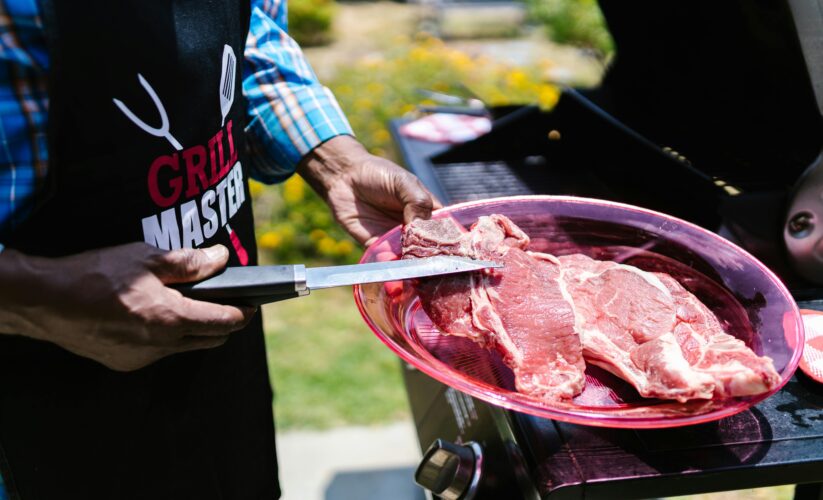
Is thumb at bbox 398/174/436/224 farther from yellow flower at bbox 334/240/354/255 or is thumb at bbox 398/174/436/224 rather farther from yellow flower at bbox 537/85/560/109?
yellow flower at bbox 537/85/560/109

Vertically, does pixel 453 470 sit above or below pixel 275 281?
below

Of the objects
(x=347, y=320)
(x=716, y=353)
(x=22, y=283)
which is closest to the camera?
(x=22, y=283)

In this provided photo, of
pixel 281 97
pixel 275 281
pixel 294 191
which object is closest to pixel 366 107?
pixel 294 191

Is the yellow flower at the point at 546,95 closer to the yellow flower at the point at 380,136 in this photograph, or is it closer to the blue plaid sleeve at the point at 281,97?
the yellow flower at the point at 380,136

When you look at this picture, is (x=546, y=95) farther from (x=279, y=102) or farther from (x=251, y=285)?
(x=251, y=285)

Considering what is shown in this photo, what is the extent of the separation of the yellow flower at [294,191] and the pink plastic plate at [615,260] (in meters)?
3.13

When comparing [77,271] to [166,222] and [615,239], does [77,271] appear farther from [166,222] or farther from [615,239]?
[615,239]

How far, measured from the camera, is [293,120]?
1.90 meters

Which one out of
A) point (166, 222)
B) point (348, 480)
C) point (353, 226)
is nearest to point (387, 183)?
point (353, 226)

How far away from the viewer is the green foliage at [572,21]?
875cm

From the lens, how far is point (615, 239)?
1.60 meters

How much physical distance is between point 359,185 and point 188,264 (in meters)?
0.69

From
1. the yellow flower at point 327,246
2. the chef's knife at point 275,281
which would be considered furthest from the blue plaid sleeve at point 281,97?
the yellow flower at point 327,246

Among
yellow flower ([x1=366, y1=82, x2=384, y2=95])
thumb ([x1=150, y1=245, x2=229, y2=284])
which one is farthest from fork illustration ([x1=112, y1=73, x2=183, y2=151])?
yellow flower ([x1=366, y1=82, x2=384, y2=95])
